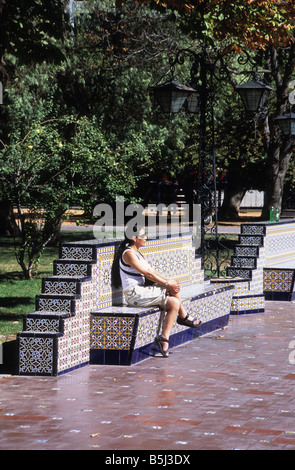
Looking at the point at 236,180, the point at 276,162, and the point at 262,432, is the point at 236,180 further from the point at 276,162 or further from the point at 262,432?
the point at 262,432

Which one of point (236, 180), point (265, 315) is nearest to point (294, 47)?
point (265, 315)

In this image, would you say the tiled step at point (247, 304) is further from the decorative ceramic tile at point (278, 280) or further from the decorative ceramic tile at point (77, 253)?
the decorative ceramic tile at point (77, 253)

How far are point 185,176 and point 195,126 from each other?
13.9m

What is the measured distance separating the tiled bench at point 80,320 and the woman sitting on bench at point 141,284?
12 centimetres

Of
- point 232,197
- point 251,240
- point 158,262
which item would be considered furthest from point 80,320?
point 232,197

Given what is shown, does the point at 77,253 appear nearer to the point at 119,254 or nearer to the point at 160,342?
the point at 119,254

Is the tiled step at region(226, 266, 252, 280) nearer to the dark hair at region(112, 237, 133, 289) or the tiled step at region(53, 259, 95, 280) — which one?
the dark hair at region(112, 237, 133, 289)

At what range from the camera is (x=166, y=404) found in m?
7.69

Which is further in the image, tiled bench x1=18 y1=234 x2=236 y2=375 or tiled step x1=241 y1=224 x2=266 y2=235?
tiled step x1=241 y1=224 x2=266 y2=235

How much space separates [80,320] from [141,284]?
1204 millimetres

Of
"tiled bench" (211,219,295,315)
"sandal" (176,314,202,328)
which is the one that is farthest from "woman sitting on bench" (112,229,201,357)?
"tiled bench" (211,219,295,315)

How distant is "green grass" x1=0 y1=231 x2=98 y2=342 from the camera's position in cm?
1240

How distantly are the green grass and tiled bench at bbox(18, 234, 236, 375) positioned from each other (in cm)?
194

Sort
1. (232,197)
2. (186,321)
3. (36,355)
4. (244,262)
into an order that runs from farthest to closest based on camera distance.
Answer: (232,197) → (244,262) → (186,321) → (36,355)
